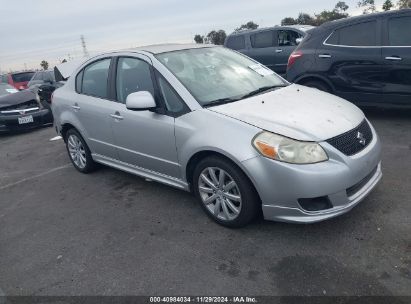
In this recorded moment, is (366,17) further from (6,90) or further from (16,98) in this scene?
(6,90)

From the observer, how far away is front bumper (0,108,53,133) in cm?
898

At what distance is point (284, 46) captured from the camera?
11.9 metres

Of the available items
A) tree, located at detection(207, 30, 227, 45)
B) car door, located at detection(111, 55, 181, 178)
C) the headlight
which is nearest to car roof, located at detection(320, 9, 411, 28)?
car door, located at detection(111, 55, 181, 178)

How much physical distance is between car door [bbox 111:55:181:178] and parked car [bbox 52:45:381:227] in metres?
0.01

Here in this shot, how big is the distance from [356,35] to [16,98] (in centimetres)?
758

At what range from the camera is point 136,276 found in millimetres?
3053

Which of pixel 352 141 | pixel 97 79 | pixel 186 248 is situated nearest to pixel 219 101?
pixel 352 141

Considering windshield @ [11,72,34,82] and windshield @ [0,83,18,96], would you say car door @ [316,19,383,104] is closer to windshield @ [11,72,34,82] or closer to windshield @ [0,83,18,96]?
windshield @ [0,83,18,96]

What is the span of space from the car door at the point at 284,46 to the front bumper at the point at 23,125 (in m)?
6.73

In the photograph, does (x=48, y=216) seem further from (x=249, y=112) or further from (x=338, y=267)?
(x=338, y=267)

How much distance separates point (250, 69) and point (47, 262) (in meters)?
2.87

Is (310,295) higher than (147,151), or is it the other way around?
(147,151)

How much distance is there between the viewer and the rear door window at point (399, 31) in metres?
5.83

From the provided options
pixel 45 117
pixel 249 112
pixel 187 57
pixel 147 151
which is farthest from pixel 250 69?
pixel 45 117
